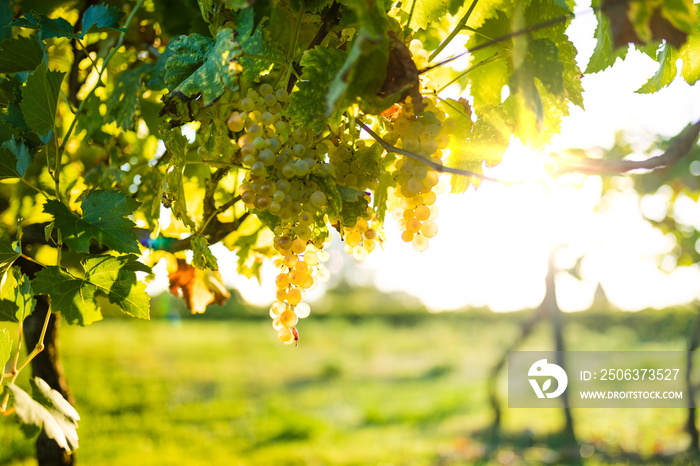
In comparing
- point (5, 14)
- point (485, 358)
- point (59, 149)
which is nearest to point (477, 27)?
point (59, 149)

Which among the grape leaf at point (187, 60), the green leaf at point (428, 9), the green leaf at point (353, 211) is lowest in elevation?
the green leaf at point (353, 211)

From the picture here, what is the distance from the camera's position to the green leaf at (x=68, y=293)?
2.76 feet

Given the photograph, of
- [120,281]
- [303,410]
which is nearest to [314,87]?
[120,281]

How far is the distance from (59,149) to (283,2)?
1.66ft

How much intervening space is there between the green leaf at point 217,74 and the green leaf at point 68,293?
0.41 metres

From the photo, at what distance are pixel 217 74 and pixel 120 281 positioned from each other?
43 cm

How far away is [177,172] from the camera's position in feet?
2.75

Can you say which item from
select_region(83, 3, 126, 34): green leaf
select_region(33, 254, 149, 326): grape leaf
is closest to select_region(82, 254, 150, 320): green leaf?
select_region(33, 254, 149, 326): grape leaf

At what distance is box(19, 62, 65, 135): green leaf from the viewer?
0.89 metres

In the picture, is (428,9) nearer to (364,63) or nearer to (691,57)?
(364,63)

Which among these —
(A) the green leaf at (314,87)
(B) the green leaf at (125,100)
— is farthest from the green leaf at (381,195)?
(B) the green leaf at (125,100)

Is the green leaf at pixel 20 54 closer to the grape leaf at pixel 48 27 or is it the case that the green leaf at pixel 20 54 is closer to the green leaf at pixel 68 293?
the grape leaf at pixel 48 27

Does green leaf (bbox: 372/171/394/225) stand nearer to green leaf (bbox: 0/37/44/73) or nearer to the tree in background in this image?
Answer: the tree in background

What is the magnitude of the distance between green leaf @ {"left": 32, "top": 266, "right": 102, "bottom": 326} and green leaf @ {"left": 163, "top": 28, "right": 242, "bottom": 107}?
1.36 ft
